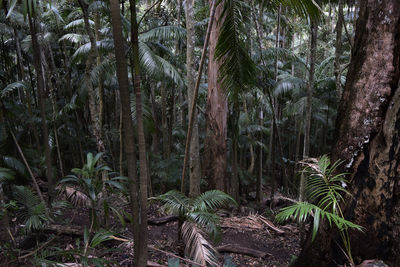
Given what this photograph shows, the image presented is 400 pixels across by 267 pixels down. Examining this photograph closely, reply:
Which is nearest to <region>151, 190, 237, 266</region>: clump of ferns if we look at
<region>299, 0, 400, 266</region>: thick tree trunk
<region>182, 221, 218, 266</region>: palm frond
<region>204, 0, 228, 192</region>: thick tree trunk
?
<region>182, 221, 218, 266</region>: palm frond

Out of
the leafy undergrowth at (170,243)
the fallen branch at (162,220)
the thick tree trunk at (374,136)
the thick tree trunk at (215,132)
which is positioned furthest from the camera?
the thick tree trunk at (215,132)

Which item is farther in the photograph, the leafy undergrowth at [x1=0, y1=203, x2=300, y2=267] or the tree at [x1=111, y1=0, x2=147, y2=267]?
the leafy undergrowth at [x1=0, y1=203, x2=300, y2=267]

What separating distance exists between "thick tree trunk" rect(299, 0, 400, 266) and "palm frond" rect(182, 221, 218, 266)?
111 cm

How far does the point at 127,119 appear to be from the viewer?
1938 mm

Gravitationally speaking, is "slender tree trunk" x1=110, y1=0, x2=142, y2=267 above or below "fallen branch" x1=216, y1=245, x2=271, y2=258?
above

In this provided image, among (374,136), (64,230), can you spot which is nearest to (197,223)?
(374,136)

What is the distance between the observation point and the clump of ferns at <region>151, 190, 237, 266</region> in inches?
114

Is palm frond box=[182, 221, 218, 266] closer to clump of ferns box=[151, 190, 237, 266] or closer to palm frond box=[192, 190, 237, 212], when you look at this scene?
clump of ferns box=[151, 190, 237, 266]

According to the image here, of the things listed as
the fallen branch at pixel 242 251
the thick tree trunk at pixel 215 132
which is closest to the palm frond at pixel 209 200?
the fallen branch at pixel 242 251

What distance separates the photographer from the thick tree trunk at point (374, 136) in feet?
6.43

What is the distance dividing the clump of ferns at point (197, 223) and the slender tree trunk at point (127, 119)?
77cm

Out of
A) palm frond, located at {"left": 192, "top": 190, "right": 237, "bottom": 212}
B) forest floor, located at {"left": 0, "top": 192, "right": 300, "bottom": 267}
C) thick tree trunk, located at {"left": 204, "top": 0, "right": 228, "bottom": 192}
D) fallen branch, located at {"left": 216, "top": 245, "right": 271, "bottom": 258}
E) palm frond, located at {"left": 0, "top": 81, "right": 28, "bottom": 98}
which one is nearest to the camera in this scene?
palm frond, located at {"left": 192, "top": 190, "right": 237, "bottom": 212}

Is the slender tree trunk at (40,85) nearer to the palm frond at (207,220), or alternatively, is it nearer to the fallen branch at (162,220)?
the fallen branch at (162,220)

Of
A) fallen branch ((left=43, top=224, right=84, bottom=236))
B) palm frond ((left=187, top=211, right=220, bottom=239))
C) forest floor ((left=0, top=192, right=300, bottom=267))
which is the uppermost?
palm frond ((left=187, top=211, right=220, bottom=239))
